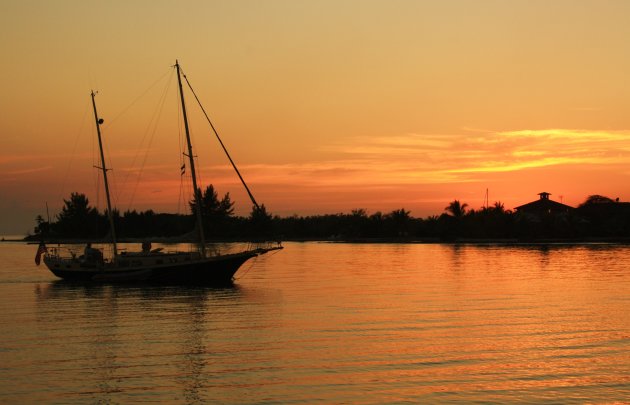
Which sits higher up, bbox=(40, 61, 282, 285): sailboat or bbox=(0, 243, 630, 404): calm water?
bbox=(40, 61, 282, 285): sailboat

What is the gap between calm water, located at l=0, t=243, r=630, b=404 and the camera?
22.7 m

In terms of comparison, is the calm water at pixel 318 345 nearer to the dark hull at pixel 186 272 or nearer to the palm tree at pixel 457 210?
the dark hull at pixel 186 272

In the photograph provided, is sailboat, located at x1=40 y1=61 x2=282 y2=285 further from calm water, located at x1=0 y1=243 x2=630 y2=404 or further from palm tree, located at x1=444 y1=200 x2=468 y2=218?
palm tree, located at x1=444 y1=200 x2=468 y2=218

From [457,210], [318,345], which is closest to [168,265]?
[318,345]

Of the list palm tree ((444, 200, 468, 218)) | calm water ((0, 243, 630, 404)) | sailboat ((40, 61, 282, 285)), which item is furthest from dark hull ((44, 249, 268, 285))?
palm tree ((444, 200, 468, 218))

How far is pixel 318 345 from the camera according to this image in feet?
100

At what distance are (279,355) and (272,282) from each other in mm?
37404

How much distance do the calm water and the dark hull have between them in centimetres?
347

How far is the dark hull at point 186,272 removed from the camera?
5931 cm

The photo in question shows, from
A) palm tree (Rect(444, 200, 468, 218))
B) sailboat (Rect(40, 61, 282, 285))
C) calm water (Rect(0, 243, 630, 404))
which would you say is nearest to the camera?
calm water (Rect(0, 243, 630, 404))

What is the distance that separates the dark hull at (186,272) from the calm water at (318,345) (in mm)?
3473

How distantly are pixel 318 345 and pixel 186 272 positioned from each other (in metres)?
30.5

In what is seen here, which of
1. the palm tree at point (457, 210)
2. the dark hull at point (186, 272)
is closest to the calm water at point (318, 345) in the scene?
the dark hull at point (186, 272)

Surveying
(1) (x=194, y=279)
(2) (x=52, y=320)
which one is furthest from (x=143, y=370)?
(1) (x=194, y=279)
